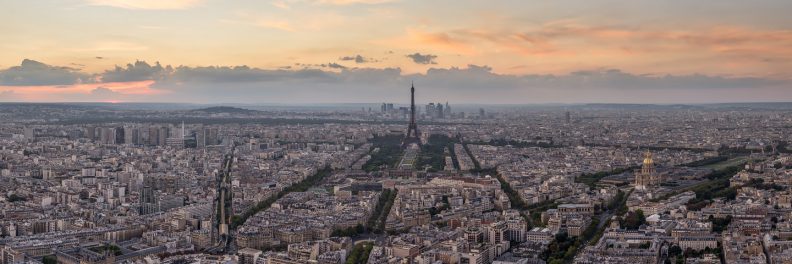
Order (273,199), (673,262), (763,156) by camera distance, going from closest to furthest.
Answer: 1. (673,262)
2. (273,199)
3. (763,156)

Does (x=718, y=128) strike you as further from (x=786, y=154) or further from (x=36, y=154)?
(x=36, y=154)

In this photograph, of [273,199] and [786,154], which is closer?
[273,199]

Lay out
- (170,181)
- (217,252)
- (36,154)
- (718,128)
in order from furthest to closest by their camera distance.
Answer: (718,128)
(36,154)
(170,181)
(217,252)

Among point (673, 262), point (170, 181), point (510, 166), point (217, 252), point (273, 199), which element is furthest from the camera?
point (510, 166)

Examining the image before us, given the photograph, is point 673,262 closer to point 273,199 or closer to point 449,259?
point 449,259

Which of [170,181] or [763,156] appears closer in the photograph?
[170,181]

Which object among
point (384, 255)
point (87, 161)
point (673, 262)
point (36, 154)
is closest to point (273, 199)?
point (384, 255)

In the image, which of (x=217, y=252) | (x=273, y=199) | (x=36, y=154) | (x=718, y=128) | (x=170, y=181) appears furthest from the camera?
(x=718, y=128)

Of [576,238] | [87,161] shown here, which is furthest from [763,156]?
[87,161]
